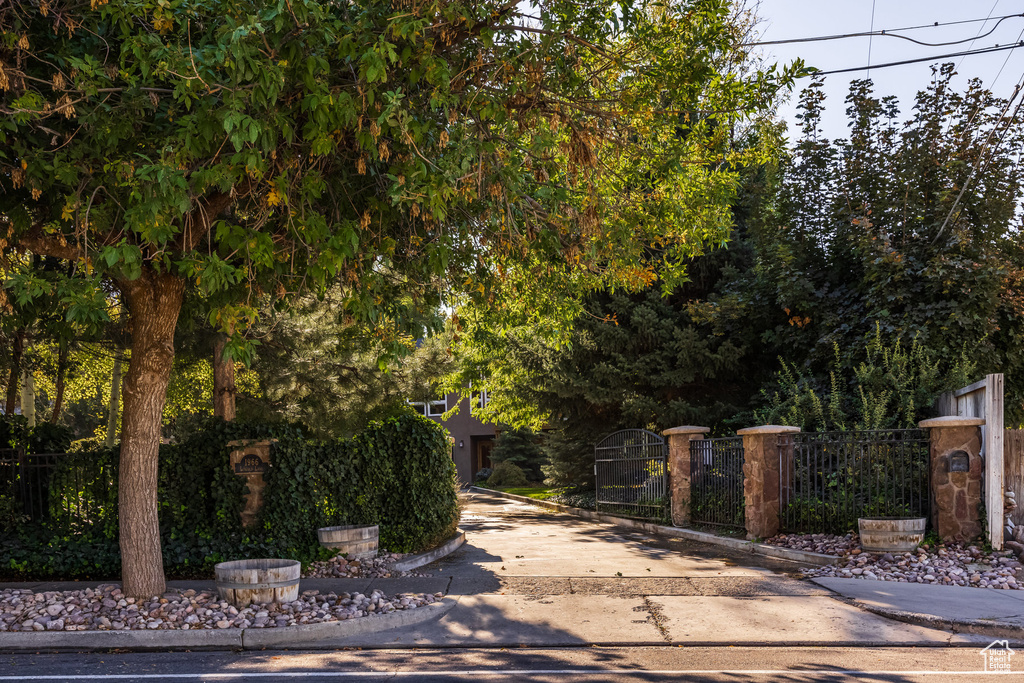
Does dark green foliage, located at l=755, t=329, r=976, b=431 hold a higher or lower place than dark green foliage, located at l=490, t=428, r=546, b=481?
higher

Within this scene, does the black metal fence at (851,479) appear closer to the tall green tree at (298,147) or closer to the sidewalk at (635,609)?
the sidewalk at (635,609)

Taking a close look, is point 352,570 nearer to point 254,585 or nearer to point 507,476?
point 254,585

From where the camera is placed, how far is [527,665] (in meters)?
6.62

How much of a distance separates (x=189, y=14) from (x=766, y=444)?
10080mm

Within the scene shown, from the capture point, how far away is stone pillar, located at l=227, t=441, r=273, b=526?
11109 millimetres

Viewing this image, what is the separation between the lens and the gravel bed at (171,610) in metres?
7.80

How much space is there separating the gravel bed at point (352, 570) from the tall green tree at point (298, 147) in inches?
92.0

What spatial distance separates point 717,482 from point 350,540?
724 centimetres

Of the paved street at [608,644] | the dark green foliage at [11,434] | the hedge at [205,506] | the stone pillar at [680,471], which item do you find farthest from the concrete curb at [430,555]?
the dark green foliage at [11,434]

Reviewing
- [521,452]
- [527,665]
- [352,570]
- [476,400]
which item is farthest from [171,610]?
[521,452]

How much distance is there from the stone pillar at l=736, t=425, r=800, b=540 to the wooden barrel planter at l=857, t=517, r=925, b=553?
197 centimetres

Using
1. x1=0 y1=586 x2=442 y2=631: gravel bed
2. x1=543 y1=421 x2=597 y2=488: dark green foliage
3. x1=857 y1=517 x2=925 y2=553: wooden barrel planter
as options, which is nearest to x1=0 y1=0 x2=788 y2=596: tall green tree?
x1=0 y1=586 x2=442 y2=631: gravel bed

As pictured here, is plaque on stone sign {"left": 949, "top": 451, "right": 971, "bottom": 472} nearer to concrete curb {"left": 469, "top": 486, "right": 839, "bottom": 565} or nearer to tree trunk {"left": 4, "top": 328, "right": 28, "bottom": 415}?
concrete curb {"left": 469, "top": 486, "right": 839, "bottom": 565}

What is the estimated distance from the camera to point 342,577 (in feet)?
34.6
